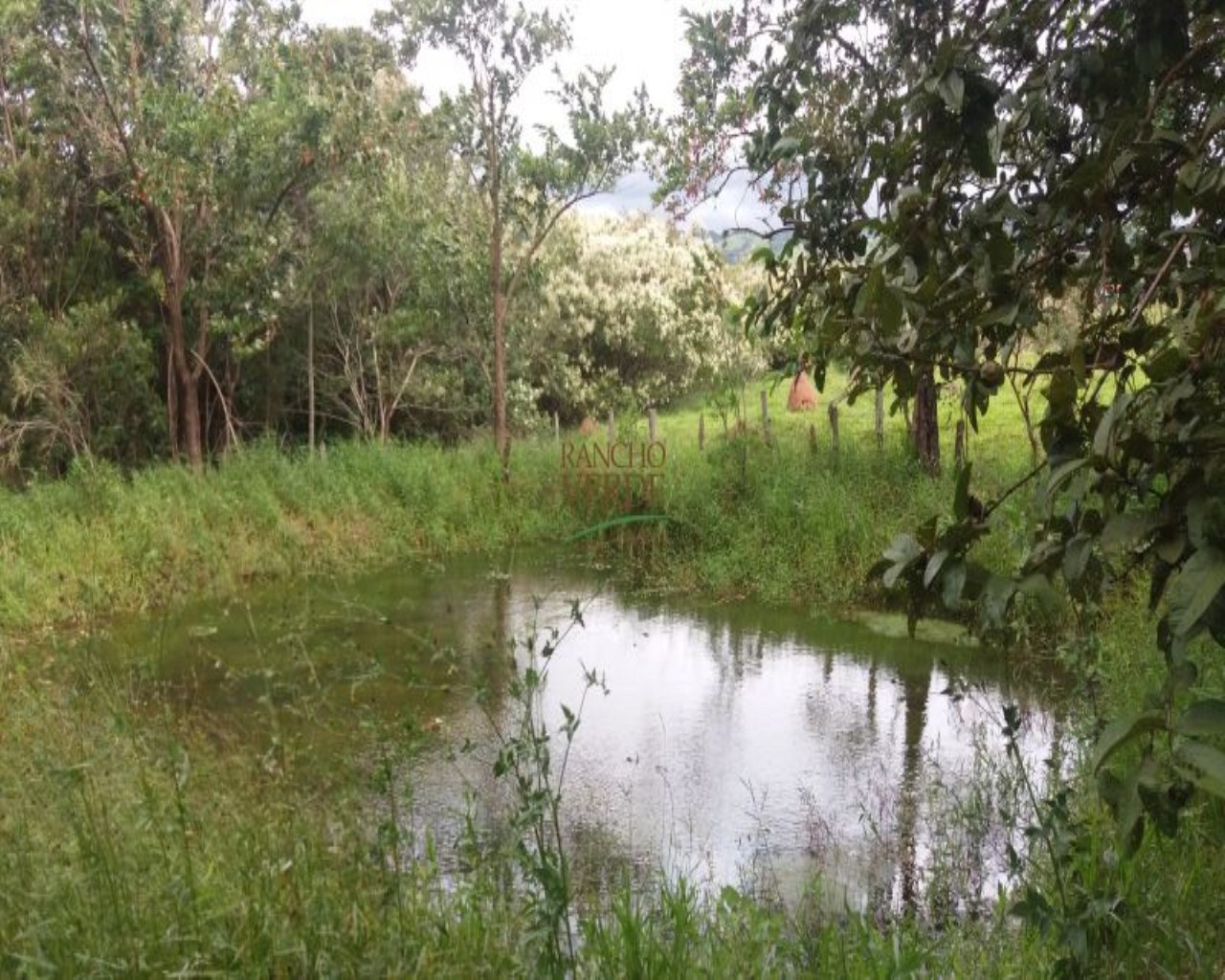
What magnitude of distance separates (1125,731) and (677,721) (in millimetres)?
4382

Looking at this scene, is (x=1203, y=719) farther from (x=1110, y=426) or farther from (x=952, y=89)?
(x=952, y=89)

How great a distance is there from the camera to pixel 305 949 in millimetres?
1958

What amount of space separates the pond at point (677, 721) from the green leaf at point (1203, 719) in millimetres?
1335

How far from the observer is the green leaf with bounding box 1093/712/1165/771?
0.93m

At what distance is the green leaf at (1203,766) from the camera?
86cm

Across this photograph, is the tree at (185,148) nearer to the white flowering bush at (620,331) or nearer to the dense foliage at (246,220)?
the dense foliage at (246,220)

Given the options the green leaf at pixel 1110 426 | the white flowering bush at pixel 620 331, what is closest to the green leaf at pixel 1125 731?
the green leaf at pixel 1110 426

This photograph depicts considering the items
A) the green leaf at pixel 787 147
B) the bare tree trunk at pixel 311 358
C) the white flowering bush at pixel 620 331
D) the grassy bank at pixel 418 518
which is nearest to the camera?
the green leaf at pixel 787 147

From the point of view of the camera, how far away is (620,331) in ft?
52.5

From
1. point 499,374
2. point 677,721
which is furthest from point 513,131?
point 677,721

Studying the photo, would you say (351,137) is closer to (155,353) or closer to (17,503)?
(155,353)

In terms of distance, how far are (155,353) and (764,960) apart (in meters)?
9.42

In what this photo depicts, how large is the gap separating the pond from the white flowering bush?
25.7 ft

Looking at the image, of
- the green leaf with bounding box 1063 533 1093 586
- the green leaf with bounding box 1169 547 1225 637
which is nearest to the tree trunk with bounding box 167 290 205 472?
the green leaf with bounding box 1063 533 1093 586
